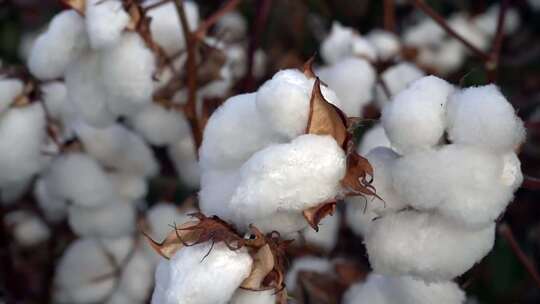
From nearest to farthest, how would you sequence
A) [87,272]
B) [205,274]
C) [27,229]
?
[205,274]
[87,272]
[27,229]

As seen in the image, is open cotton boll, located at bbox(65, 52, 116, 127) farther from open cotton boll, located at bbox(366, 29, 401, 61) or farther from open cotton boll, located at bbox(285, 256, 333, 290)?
open cotton boll, located at bbox(366, 29, 401, 61)

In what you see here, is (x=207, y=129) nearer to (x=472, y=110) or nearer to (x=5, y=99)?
(x=472, y=110)

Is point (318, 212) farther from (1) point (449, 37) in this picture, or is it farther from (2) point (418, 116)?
(1) point (449, 37)

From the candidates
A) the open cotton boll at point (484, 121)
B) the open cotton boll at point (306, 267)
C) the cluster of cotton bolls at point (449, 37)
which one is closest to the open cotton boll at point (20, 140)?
the open cotton boll at point (306, 267)

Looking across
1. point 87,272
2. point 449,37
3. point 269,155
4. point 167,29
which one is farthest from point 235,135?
point 449,37

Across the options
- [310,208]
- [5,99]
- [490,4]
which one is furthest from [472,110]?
[490,4]

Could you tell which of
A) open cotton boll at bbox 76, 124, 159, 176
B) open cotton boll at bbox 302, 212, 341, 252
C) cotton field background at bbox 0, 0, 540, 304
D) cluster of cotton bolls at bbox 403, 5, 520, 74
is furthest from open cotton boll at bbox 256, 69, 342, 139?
cluster of cotton bolls at bbox 403, 5, 520, 74
